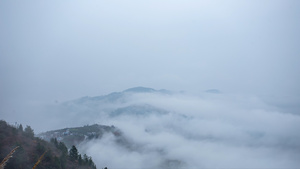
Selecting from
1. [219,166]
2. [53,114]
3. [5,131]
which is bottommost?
[219,166]

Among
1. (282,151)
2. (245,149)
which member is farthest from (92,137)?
(282,151)

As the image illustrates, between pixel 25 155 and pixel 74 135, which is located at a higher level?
pixel 74 135

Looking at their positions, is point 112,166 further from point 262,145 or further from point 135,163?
point 262,145

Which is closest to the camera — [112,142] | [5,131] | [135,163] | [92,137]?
[5,131]

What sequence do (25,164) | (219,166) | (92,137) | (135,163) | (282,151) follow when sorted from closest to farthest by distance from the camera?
1. (25,164)
2. (135,163)
3. (92,137)
4. (219,166)
5. (282,151)

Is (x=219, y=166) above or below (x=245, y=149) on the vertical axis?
below

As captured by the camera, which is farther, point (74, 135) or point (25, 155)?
point (74, 135)

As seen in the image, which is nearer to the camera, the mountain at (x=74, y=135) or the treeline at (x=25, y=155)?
the treeline at (x=25, y=155)

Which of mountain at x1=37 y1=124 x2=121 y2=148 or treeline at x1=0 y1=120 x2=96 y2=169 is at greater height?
mountain at x1=37 y1=124 x2=121 y2=148

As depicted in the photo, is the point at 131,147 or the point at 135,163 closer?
the point at 135,163

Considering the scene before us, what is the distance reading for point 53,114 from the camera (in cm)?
18325

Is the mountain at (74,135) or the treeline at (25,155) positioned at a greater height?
the mountain at (74,135)

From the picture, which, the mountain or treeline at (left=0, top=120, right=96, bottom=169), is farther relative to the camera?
the mountain

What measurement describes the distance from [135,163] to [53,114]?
477 feet
